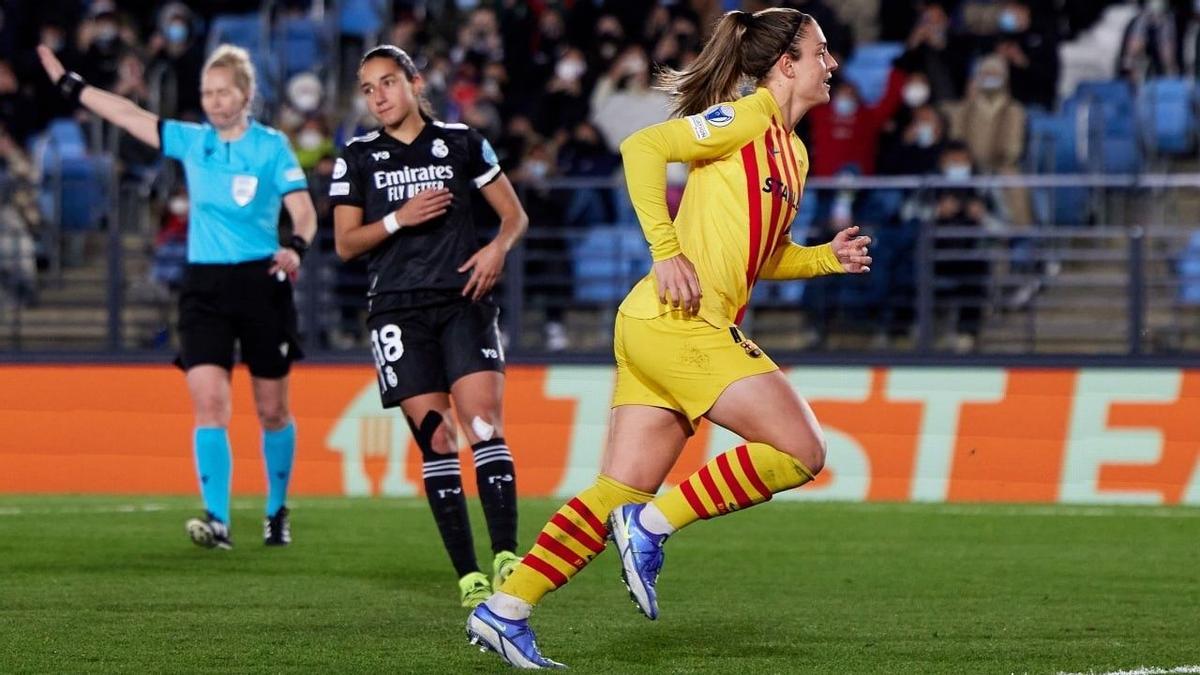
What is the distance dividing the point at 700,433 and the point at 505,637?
301 inches

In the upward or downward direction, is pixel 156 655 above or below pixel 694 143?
below

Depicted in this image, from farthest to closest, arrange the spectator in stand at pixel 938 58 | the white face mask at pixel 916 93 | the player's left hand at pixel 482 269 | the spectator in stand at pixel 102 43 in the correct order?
the spectator in stand at pixel 102 43, the spectator in stand at pixel 938 58, the white face mask at pixel 916 93, the player's left hand at pixel 482 269

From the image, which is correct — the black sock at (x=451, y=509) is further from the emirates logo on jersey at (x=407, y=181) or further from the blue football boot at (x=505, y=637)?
the blue football boot at (x=505, y=637)

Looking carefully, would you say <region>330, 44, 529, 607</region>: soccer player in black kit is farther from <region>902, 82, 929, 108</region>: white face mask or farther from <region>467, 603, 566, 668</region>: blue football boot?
<region>902, 82, 929, 108</region>: white face mask

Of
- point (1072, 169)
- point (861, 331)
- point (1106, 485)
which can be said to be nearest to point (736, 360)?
point (1106, 485)

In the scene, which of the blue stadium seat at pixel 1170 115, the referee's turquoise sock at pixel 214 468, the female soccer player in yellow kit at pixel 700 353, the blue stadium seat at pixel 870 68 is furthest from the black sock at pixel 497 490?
the blue stadium seat at pixel 870 68

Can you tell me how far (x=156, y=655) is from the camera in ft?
21.1

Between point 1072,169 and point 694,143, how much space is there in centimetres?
1164

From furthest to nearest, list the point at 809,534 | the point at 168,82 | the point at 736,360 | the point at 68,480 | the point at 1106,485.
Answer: the point at 168,82
the point at 68,480
the point at 1106,485
the point at 809,534
the point at 736,360

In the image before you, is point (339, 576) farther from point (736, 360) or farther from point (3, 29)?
point (3, 29)

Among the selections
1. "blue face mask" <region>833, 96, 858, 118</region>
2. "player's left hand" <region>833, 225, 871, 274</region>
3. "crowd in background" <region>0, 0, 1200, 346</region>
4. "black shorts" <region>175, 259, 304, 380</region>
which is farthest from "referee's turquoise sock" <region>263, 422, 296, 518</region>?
"blue face mask" <region>833, 96, 858, 118</region>

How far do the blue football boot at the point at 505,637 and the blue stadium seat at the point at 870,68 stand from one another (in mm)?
12963

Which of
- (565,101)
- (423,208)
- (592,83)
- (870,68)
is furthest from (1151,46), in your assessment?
(423,208)

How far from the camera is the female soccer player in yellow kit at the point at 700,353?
604cm
